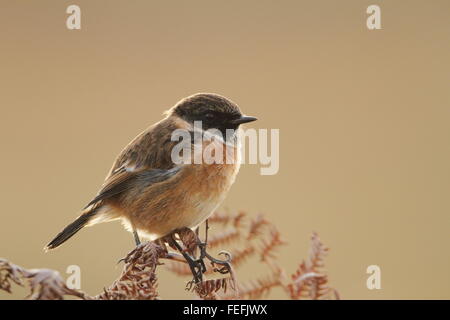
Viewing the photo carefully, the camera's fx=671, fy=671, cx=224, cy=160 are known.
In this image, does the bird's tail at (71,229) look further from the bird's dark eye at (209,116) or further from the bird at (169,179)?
the bird's dark eye at (209,116)

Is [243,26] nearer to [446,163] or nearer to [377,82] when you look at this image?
[377,82]

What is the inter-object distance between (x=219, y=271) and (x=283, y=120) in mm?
6655

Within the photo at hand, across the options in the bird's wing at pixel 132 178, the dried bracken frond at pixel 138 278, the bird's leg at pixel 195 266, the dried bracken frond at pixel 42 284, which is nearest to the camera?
the dried bracken frond at pixel 42 284

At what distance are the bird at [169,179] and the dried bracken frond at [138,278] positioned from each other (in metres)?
1.28

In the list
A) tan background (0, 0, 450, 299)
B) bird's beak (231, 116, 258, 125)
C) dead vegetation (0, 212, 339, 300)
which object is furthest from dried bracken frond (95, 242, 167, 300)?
tan background (0, 0, 450, 299)

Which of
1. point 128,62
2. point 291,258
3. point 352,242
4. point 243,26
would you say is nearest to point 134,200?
point 291,258

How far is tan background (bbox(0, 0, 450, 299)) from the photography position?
7.63 m

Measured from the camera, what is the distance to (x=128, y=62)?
37.2ft

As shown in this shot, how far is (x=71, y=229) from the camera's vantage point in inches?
164

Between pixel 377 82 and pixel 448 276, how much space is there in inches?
165

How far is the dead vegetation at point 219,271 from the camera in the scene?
7.15ft

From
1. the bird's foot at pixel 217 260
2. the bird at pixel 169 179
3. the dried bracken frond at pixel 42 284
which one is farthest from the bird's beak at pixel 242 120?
the dried bracken frond at pixel 42 284

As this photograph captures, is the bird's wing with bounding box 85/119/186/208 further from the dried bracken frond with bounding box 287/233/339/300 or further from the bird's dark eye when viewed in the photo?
the dried bracken frond with bounding box 287/233/339/300
